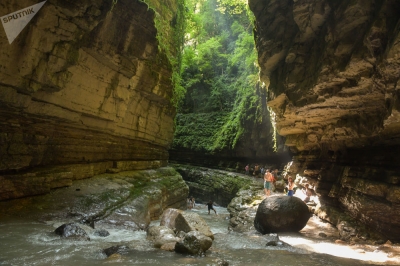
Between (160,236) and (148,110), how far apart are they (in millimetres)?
9035

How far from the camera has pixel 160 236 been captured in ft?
22.0

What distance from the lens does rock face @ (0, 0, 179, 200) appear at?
23.6 feet

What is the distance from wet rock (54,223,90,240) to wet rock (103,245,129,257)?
105 cm

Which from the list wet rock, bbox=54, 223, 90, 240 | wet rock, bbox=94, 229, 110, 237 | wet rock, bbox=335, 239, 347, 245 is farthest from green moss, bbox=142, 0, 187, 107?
wet rock, bbox=335, 239, 347, 245

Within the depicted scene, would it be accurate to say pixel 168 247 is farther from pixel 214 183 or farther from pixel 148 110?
pixel 214 183

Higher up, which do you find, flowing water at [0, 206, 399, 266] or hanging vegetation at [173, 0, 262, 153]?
hanging vegetation at [173, 0, 262, 153]

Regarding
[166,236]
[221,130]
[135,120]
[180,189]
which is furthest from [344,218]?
[221,130]

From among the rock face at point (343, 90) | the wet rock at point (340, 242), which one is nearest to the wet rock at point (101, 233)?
the wet rock at point (340, 242)

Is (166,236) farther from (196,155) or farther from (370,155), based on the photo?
(196,155)

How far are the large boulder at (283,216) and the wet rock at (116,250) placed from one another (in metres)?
5.51

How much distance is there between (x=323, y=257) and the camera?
614 centimetres

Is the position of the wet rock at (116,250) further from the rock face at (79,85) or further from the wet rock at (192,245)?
the rock face at (79,85)

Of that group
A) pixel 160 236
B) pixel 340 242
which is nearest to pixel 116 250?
pixel 160 236

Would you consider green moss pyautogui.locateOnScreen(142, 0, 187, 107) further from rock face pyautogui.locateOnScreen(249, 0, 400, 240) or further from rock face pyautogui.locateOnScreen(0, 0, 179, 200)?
rock face pyautogui.locateOnScreen(249, 0, 400, 240)
